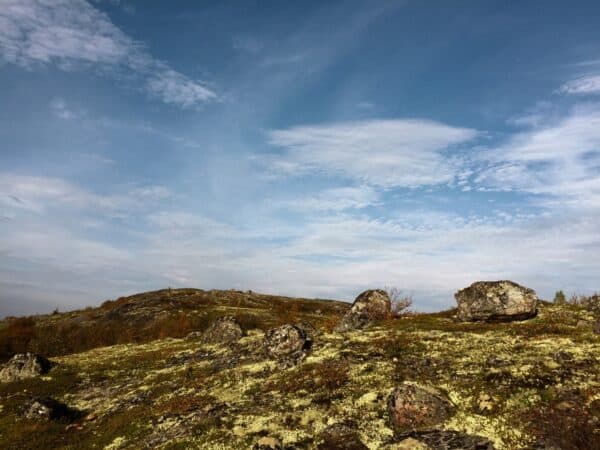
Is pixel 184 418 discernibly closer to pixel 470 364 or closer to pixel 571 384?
pixel 470 364

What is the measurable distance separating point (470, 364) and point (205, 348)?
19219mm

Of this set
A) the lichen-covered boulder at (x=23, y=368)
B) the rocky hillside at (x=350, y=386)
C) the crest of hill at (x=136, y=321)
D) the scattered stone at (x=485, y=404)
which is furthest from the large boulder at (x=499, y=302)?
the lichen-covered boulder at (x=23, y=368)

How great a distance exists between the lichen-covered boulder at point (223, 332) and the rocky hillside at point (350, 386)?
0.11 meters

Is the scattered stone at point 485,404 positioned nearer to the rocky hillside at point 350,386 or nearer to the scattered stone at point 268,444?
the rocky hillside at point 350,386

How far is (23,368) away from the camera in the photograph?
3044 centimetres

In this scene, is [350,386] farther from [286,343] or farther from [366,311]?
[366,311]

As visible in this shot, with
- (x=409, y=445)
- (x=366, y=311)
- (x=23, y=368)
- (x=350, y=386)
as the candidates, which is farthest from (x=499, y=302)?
(x=23, y=368)

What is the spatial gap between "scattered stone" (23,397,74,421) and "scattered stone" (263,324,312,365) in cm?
1098

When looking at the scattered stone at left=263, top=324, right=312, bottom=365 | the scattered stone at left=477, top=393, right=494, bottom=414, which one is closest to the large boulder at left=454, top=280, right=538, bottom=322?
the scattered stone at left=263, top=324, right=312, bottom=365

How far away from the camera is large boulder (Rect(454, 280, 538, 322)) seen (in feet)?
91.6

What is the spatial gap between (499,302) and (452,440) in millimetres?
16416

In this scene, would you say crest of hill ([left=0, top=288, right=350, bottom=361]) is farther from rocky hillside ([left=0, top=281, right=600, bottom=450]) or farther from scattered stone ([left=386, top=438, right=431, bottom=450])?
scattered stone ([left=386, top=438, right=431, bottom=450])

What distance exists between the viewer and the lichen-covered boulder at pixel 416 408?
15297mm

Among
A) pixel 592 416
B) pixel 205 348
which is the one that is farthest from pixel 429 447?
pixel 205 348
